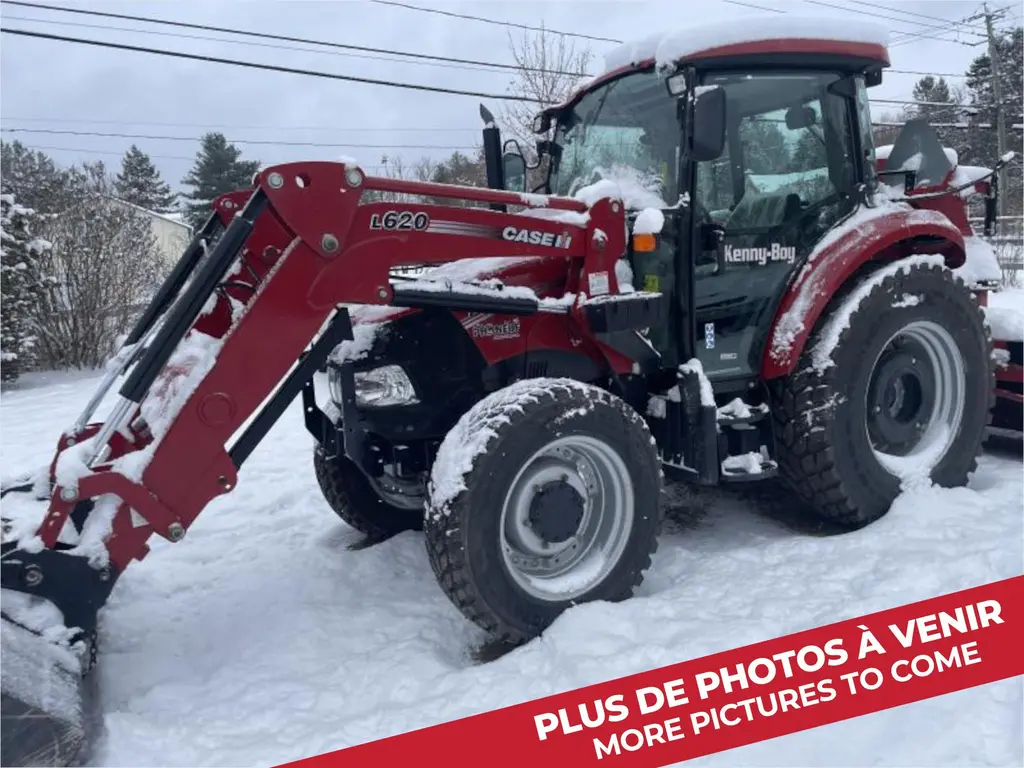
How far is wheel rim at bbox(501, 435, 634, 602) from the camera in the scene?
3379 millimetres

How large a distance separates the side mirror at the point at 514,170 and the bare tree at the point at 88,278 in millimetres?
9911

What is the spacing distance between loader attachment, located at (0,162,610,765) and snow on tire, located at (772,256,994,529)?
1.70 metres

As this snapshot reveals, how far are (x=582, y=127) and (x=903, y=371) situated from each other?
216cm

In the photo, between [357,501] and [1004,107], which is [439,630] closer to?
[357,501]

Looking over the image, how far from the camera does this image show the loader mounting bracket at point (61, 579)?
2711 mm

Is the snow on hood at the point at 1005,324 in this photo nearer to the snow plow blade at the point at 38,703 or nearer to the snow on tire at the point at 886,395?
the snow on tire at the point at 886,395

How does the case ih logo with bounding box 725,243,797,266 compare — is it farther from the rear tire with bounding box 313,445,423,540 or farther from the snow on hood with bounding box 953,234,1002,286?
the rear tire with bounding box 313,445,423,540

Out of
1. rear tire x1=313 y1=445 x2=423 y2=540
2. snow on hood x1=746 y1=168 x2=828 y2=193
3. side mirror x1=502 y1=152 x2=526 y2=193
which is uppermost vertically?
side mirror x1=502 y1=152 x2=526 y2=193

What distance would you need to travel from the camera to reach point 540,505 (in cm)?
338

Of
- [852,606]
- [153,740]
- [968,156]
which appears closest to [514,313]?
[852,606]

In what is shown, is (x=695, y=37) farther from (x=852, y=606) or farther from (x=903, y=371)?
(x=852, y=606)

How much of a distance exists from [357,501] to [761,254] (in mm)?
2475

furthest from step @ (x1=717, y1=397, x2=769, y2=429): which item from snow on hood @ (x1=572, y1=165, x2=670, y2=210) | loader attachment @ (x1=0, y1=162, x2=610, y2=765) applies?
loader attachment @ (x1=0, y1=162, x2=610, y2=765)

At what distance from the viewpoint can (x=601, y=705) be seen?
9.02ft
